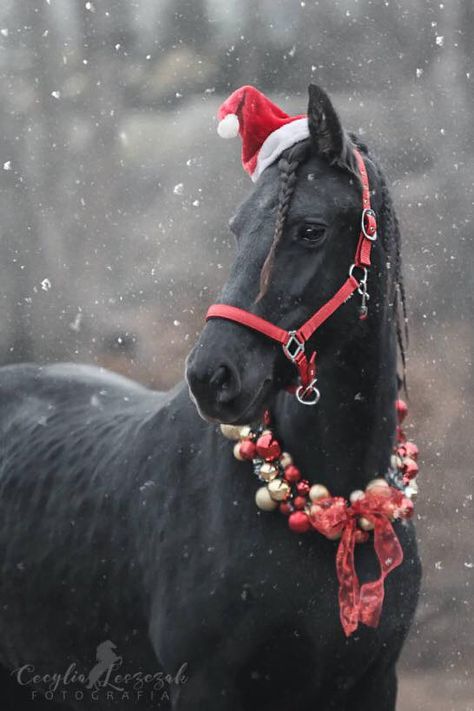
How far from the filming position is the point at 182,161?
24.6ft

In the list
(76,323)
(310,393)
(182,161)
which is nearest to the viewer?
(310,393)

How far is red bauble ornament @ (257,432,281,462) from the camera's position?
106 inches

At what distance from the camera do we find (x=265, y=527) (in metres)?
2.68

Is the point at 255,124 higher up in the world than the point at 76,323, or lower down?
higher up

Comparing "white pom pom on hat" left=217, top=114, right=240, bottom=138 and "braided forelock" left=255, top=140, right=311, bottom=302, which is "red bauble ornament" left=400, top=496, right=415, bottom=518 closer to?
"braided forelock" left=255, top=140, right=311, bottom=302

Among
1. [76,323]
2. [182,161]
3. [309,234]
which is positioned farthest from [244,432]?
[182,161]

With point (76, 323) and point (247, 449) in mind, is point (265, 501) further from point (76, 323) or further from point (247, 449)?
point (76, 323)

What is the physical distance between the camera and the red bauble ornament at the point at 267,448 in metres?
2.70

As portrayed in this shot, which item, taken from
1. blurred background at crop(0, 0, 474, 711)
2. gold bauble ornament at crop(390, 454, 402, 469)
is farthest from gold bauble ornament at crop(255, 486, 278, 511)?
blurred background at crop(0, 0, 474, 711)

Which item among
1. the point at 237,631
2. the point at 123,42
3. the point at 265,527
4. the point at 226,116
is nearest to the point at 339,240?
the point at 226,116

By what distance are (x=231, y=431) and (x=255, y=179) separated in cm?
56

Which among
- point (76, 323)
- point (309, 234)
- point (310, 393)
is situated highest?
point (309, 234)

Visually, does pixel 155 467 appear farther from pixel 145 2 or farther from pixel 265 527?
pixel 145 2

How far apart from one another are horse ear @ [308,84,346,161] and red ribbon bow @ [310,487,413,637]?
2.47ft
